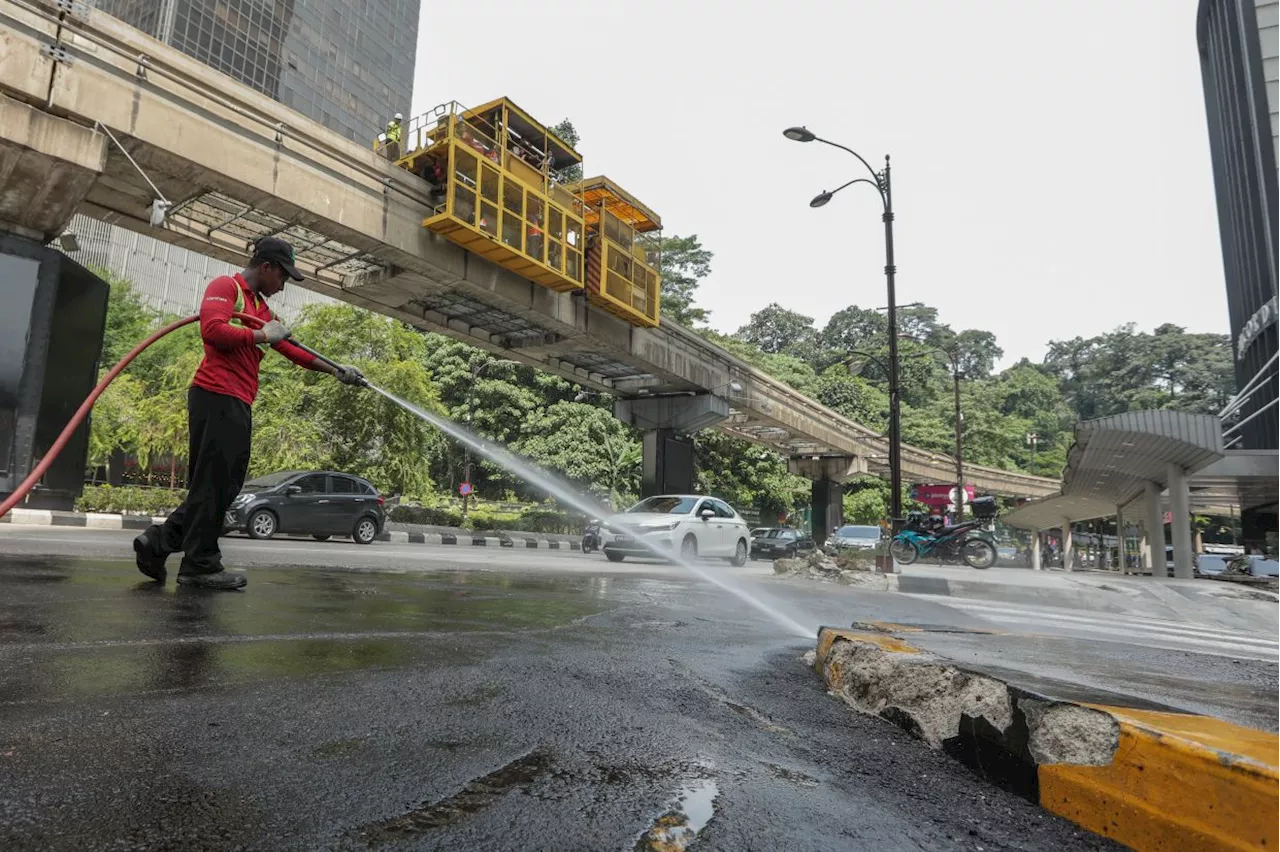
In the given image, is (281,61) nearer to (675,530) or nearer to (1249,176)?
(675,530)

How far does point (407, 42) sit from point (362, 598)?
97.3m

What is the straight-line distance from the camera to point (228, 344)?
3529mm

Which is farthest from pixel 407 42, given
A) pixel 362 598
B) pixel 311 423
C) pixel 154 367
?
pixel 362 598

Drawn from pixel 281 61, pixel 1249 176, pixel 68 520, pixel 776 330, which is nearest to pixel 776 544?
pixel 68 520

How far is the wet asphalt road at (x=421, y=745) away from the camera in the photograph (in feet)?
4.17

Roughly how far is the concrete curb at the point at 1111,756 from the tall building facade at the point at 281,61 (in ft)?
179

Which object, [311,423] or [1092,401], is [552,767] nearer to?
[311,423]

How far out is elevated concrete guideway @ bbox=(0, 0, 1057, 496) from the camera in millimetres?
9922

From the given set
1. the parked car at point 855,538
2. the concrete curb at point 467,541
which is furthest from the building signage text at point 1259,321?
the concrete curb at point 467,541

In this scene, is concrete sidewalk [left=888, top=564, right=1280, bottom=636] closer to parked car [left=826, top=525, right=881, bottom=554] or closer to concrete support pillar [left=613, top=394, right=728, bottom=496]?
concrete support pillar [left=613, top=394, right=728, bottom=496]

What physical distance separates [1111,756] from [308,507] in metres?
15.0

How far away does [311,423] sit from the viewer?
2252 centimetres

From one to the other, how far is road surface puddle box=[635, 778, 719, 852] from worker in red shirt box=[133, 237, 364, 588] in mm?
2955

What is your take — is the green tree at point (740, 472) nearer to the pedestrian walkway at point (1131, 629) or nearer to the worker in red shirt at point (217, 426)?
the pedestrian walkway at point (1131, 629)
